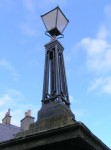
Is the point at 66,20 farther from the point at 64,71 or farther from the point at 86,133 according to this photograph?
the point at 86,133

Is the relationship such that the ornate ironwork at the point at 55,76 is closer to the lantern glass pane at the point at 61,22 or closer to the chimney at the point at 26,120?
the lantern glass pane at the point at 61,22

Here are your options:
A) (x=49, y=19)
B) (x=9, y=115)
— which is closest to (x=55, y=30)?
(x=49, y=19)

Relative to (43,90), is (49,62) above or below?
above

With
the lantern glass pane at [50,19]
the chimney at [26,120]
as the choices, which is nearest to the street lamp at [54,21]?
the lantern glass pane at [50,19]

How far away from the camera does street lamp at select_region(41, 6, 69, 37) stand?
570cm

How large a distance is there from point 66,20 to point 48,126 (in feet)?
8.99

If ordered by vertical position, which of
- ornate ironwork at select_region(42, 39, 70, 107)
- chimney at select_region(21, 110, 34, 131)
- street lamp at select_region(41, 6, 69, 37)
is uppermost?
chimney at select_region(21, 110, 34, 131)

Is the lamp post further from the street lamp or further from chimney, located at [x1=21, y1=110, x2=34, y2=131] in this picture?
chimney, located at [x1=21, y1=110, x2=34, y2=131]

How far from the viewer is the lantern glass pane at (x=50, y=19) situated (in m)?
5.71

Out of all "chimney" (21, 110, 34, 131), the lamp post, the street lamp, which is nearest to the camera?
the lamp post

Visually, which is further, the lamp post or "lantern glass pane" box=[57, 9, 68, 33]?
"lantern glass pane" box=[57, 9, 68, 33]

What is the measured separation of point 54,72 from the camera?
5.12m

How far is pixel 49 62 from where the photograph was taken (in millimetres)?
5371

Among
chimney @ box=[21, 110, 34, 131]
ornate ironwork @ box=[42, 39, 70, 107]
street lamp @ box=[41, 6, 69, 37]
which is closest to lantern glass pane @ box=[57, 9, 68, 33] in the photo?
street lamp @ box=[41, 6, 69, 37]
